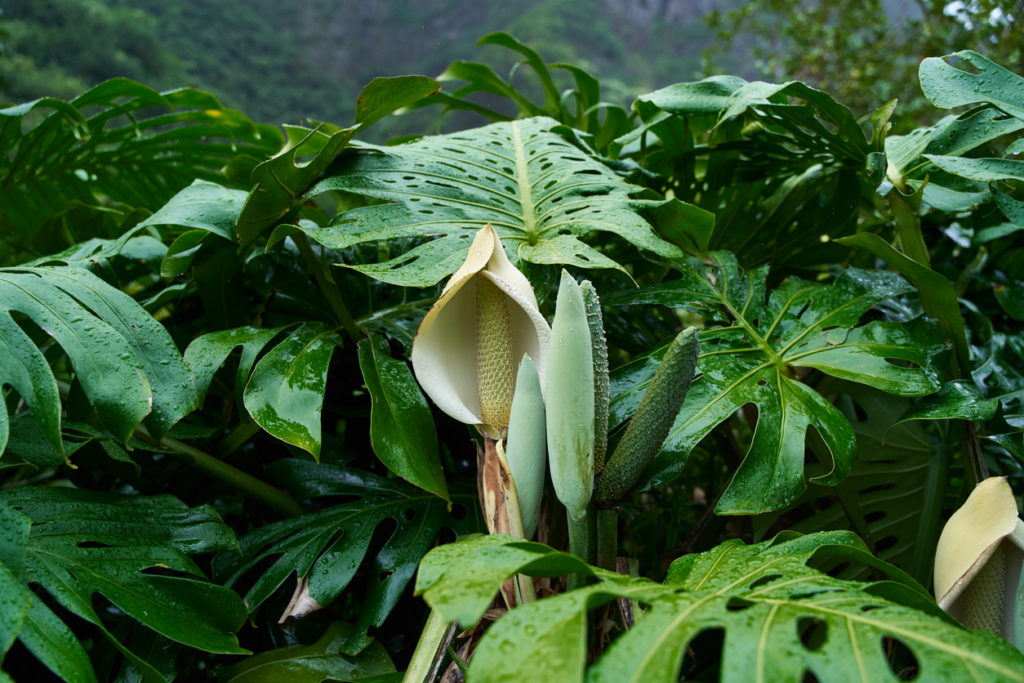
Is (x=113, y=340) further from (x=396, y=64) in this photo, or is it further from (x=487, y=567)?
(x=396, y=64)

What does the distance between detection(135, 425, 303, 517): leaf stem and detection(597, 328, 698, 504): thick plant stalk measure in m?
0.39

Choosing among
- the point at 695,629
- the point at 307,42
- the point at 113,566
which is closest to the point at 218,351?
the point at 113,566

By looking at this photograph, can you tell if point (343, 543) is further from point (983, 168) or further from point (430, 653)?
point (983, 168)

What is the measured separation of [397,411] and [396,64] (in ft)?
41.3

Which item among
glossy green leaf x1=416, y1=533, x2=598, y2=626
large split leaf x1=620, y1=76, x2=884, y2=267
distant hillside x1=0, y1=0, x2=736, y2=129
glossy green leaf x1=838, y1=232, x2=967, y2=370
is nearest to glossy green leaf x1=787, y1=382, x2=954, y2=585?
glossy green leaf x1=838, y1=232, x2=967, y2=370

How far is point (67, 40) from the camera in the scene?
8.34 metres

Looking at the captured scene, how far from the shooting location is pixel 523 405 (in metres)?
0.46

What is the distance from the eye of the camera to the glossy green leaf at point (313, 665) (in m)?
0.58

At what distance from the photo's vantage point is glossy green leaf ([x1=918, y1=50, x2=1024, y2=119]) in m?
0.66

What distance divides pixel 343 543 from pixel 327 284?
0.87 feet

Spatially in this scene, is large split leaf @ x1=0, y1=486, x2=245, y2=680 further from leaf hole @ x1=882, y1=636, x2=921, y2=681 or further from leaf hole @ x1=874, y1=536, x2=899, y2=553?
leaf hole @ x1=874, y1=536, x2=899, y2=553

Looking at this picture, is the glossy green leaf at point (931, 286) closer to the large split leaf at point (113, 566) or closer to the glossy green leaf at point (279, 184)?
the glossy green leaf at point (279, 184)

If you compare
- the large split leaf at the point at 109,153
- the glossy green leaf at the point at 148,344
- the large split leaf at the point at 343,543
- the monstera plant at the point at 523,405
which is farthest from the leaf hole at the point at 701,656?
the large split leaf at the point at 109,153

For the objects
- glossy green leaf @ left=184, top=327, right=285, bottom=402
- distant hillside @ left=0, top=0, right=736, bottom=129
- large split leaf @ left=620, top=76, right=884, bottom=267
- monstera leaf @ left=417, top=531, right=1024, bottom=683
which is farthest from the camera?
distant hillside @ left=0, top=0, right=736, bottom=129
